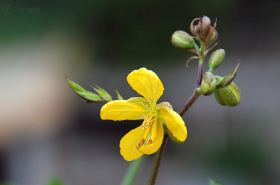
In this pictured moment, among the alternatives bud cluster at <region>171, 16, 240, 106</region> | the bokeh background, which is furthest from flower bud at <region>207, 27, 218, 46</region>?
the bokeh background

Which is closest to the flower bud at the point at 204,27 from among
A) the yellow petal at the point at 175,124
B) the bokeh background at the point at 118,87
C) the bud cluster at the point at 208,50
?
the bud cluster at the point at 208,50

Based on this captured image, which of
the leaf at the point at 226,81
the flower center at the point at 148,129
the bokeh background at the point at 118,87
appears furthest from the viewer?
the bokeh background at the point at 118,87

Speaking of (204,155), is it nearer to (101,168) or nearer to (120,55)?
(101,168)

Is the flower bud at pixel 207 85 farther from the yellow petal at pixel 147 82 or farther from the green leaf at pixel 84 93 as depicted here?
the green leaf at pixel 84 93

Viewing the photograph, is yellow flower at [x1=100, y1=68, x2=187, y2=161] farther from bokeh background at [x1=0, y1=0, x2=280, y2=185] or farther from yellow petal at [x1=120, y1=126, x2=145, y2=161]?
bokeh background at [x1=0, y1=0, x2=280, y2=185]

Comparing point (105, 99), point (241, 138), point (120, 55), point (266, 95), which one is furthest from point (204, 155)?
point (105, 99)

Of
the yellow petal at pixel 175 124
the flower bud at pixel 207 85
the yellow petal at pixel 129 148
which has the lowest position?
the yellow petal at pixel 129 148
